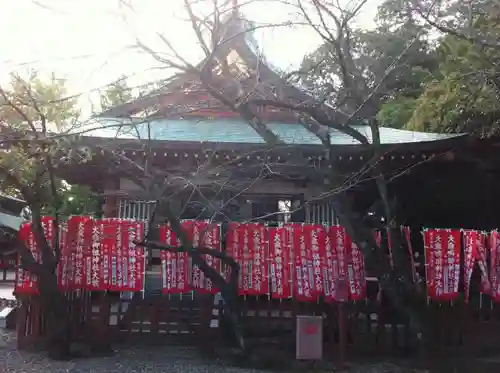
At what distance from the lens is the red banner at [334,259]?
26.8 feet

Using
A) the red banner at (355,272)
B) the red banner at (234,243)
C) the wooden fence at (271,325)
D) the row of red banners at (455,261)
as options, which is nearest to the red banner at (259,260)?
the red banner at (234,243)

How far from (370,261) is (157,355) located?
348 cm

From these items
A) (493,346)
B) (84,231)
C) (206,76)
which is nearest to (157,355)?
(84,231)

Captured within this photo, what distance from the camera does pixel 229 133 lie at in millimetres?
11617

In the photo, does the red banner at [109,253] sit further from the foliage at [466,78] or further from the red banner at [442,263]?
the foliage at [466,78]

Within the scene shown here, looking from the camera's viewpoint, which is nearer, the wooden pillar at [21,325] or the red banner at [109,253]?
the wooden pillar at [21,325]

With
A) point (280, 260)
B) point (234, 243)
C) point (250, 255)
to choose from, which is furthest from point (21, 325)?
point (280, 260)

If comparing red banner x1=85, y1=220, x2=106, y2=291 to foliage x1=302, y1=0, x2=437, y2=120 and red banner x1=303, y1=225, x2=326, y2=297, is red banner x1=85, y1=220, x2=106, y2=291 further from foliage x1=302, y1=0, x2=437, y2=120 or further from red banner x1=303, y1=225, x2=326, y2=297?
foliage x1=302, y1=0, x2=437, y2=120

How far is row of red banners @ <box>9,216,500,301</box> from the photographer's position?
8109mm

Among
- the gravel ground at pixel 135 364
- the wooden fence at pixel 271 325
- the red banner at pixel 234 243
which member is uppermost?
the red banner at pixel 234 243

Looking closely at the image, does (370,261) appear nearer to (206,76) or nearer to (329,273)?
(329,273)

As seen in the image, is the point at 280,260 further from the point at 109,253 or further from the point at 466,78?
→ the point at 466,78

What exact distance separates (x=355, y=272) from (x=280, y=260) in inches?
48.9

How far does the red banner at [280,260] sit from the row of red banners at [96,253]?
7.12ft
